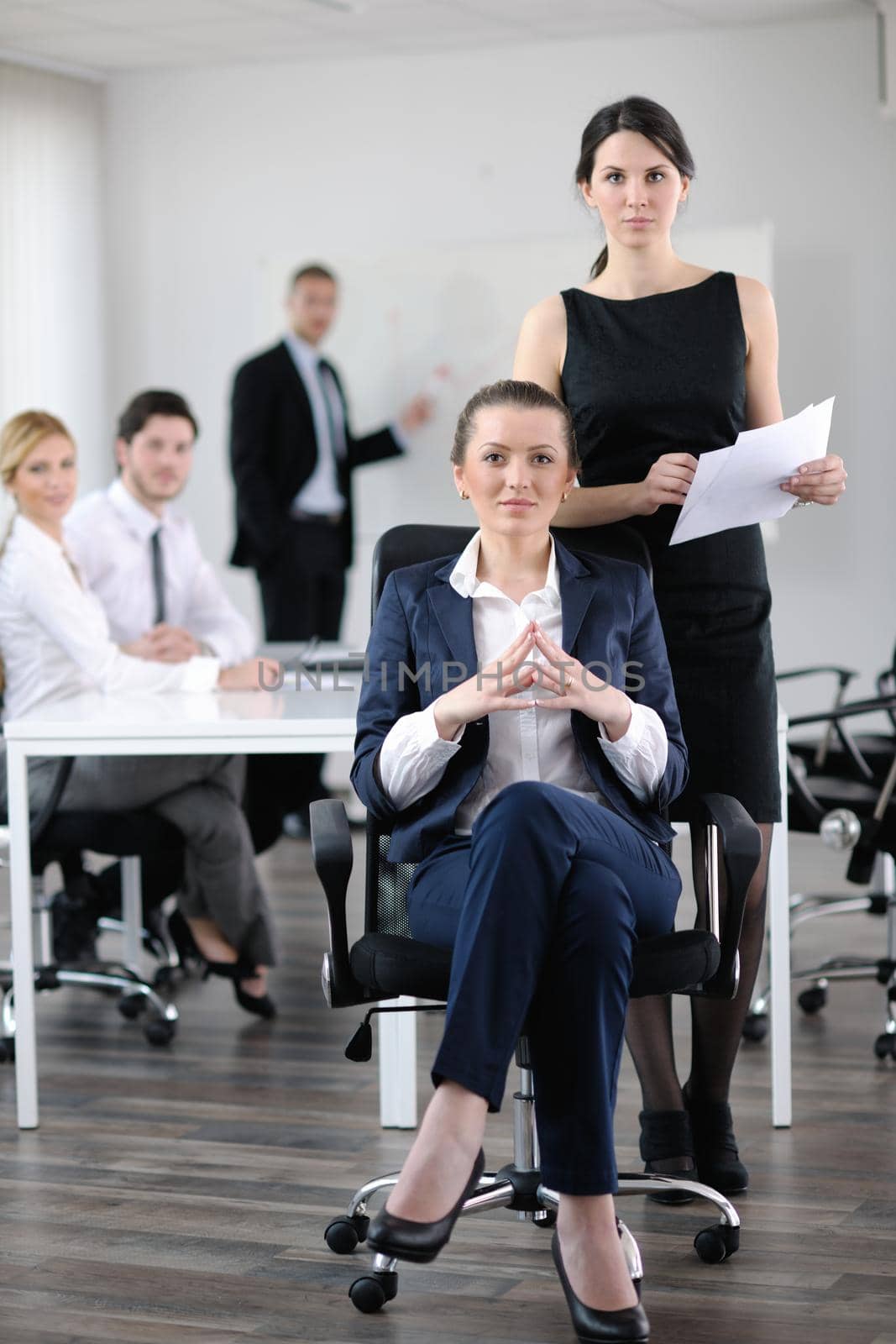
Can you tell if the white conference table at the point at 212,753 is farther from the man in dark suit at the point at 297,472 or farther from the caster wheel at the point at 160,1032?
the man in dark suit at the point at 297,472

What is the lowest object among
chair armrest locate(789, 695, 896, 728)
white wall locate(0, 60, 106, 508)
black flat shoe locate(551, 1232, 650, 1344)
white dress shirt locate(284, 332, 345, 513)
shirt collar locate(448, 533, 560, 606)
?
black flat shoe locate(551, 1232, 650, 1344)

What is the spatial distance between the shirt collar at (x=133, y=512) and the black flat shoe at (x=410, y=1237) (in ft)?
8.77

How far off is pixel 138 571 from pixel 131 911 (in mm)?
874

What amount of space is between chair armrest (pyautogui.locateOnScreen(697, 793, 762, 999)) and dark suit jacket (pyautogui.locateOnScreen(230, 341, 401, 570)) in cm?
419

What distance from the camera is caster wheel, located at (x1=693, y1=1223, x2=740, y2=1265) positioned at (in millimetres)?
2428

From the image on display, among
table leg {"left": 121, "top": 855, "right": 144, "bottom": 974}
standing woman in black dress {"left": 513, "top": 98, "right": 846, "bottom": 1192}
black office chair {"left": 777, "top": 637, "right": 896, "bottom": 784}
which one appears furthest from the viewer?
table leg {"left": 121, "top": 855, "right": 144, "bottom": 974}

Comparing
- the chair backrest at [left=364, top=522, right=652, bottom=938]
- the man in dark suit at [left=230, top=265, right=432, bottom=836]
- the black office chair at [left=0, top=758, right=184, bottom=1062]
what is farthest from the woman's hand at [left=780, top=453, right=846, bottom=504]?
the man in dark suit at [left=230, top=265, right=432, bottom=836]

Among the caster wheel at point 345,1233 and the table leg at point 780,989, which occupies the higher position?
the table leg at point 780,989

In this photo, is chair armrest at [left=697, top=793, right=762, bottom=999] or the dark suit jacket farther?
the dark suit jacket

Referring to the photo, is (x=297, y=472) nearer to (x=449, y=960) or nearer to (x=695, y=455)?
(x=695, y=455)

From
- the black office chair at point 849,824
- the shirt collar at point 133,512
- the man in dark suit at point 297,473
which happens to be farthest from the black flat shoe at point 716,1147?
the man in dark suit at point 297,473

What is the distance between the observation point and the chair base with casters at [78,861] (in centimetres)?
367

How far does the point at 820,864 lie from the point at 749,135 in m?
2.78
